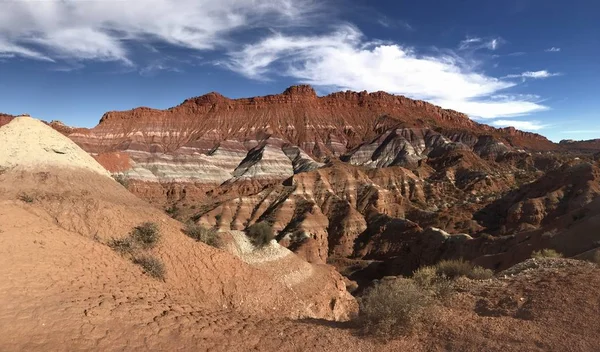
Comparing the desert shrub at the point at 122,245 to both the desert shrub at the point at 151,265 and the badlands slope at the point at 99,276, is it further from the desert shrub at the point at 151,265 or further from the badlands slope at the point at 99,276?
the desert shrub at the point at 151,265

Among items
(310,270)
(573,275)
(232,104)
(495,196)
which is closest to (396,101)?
(232,104)

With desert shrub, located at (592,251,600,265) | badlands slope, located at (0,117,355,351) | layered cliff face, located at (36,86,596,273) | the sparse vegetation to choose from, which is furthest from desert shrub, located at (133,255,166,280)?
layered cliff face, located at (36,86,596,273)

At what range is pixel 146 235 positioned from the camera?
56.2 feet

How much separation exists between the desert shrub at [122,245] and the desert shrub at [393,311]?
9791 millimetres

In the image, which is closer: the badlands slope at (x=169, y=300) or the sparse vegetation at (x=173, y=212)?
the badlands slope at (x=169, y=300)

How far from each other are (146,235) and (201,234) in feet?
12.0

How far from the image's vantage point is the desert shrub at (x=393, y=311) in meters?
9.65

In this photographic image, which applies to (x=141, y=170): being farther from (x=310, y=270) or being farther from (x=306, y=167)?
(x=310, y=270)

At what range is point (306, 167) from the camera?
10669cm

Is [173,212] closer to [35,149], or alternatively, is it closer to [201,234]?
[35,149]

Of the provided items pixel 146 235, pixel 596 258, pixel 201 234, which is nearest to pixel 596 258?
pixel 596 258

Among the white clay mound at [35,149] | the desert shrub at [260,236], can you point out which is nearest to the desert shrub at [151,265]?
the white clay mound at [35,149]

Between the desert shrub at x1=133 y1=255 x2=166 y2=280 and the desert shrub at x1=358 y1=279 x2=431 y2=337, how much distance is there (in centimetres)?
826

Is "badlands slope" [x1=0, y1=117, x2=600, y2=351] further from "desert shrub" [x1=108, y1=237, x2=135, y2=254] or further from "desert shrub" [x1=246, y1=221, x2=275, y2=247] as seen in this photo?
"desert shrub" [x1=246, y1=221, x2=275, y2=247]
